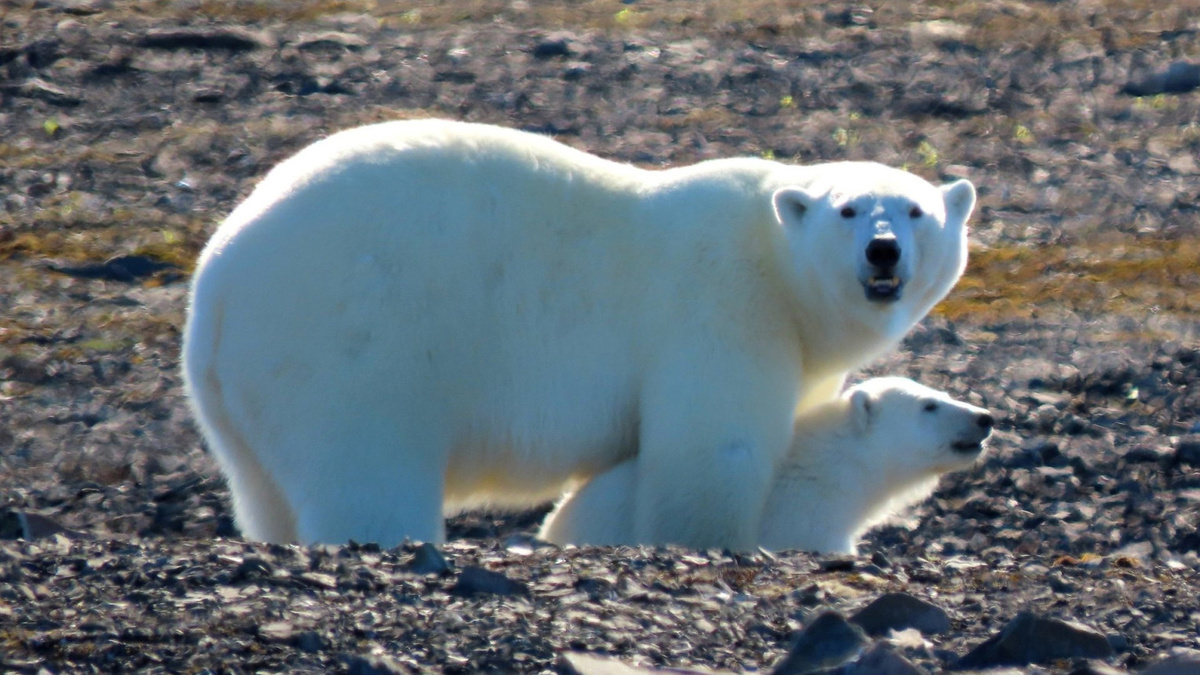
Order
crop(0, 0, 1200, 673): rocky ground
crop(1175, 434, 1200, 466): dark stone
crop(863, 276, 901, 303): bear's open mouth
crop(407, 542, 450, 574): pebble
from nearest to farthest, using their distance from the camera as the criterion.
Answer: crop(0, 0, 1200, 673): rocky ground
crop(407, 542, 450, 574): pebble
crop(863, 276, 901, 303): bear's open mouth
crop(1175, 434, 1200, 466): dark stone

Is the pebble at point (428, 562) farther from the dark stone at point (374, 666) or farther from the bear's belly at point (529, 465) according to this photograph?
the bear's belly at point (529, 465)

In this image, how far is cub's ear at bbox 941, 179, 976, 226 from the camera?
6.89 m

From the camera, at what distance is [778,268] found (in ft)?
22.2

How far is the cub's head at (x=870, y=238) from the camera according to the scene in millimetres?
6422

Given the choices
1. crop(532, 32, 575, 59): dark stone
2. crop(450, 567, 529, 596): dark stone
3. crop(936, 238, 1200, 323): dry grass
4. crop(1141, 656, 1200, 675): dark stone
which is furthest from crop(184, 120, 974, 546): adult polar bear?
crop(532, 32, 575, 59): dark stone

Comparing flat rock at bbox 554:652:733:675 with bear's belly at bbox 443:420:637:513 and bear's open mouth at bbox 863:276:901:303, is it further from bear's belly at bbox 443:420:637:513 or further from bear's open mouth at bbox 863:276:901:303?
bear's open mouth at bbox 863:276:901:303

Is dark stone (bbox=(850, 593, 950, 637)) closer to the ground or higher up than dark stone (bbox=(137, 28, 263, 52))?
closer to the ground

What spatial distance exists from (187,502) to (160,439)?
0.84 metres

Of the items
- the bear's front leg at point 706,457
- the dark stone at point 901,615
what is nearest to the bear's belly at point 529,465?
the bear's front leg at point 706,457

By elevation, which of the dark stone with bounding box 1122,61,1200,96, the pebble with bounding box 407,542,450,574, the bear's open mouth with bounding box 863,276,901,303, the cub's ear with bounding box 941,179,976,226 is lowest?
the pebble with bounding box 407,542,450,574

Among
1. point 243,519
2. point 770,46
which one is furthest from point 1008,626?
point 770,46

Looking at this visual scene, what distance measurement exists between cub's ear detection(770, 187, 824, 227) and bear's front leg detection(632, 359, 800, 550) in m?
0.57

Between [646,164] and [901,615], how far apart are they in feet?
26.6

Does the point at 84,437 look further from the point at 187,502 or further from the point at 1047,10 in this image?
the point at 1047,10
